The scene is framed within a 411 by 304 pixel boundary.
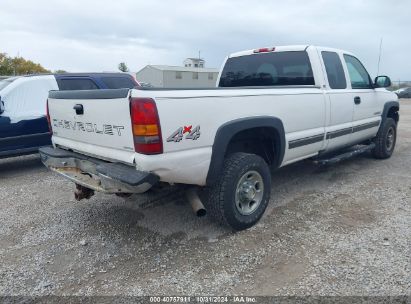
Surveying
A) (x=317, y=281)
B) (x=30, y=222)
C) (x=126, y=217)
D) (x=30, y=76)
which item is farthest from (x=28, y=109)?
(x=317, y=281)

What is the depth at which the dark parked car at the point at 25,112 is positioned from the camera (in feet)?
18.9

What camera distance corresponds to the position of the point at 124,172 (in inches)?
112

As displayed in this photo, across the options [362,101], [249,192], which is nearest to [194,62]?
[362,101]

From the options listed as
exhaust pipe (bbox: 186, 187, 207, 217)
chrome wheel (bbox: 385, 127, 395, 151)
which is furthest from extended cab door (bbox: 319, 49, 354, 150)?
exhaust pipe (bbox: 186, 187, 207, 217)

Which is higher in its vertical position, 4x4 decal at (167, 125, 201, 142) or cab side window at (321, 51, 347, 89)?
cab side window at (321, 51, 347, 89)

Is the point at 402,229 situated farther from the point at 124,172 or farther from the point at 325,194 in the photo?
the point at 124,172

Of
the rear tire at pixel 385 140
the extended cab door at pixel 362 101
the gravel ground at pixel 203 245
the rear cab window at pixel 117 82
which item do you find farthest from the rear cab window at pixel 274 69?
the rear cab window at pixel 117 82

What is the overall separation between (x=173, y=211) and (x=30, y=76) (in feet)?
13.6

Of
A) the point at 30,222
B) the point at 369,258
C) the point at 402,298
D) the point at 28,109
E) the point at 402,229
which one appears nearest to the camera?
the point at 402,298

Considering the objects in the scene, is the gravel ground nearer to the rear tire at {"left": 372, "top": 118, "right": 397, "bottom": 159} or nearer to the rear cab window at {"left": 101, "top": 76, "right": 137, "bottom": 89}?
the rear tire at {"left": 372, "top": 118, "right": 397, "bottom": 159}

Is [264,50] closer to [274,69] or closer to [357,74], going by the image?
[274,69]

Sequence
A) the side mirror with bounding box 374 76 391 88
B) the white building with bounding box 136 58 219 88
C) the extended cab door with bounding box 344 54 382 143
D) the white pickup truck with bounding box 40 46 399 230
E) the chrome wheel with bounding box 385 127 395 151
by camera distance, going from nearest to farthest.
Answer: the white pickup truck with bounding box 40 46 399 230, the extended cab door with bounding box 344 54 382 143, the side mirror with bounding box 374 76 391 88, the chrome wheel with bounding box 385 127 395 151, the white building with bounding box 136 58 219 88

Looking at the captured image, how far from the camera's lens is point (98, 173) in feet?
10.0

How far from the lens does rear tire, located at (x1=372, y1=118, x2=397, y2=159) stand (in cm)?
625
